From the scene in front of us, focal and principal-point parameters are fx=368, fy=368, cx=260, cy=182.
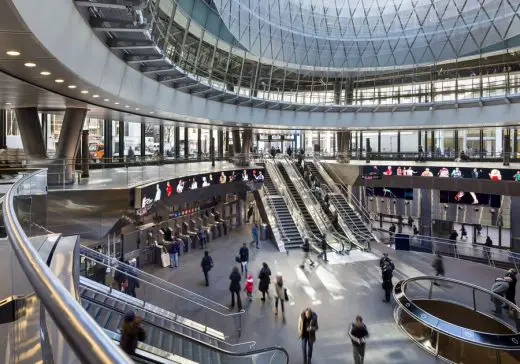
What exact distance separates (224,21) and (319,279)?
20231 mm

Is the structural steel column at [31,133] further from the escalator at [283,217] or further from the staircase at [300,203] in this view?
the staircase at [300,203]

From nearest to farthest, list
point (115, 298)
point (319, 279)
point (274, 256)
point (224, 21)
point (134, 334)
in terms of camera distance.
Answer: point (134, 334) < point (115, 298) < point (319, 279) < point (274, 256) < point (224, 21)

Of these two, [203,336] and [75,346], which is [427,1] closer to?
[203,336]

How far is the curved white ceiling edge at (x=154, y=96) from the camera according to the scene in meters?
7.81

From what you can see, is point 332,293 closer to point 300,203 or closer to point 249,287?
point 249,287

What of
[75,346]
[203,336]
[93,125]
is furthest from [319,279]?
[93,125]

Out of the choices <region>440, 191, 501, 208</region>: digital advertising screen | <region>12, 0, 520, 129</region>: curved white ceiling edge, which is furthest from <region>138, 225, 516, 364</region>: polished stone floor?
<region>440, 191, 501, 208</region>: digital advertising screen

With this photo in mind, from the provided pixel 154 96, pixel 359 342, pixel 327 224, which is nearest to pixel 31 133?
pixel 154 96

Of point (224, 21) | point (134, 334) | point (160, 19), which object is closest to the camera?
point (134, 334)

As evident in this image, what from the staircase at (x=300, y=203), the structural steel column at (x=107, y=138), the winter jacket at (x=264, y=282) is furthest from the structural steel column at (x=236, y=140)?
the winter jacket at (x=264, y=282)

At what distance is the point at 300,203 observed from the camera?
26.8 metres

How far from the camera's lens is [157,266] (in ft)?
59.9

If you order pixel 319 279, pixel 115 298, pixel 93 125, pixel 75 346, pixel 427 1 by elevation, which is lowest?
pixel 319 279

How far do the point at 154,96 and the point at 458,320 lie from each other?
1667cm
